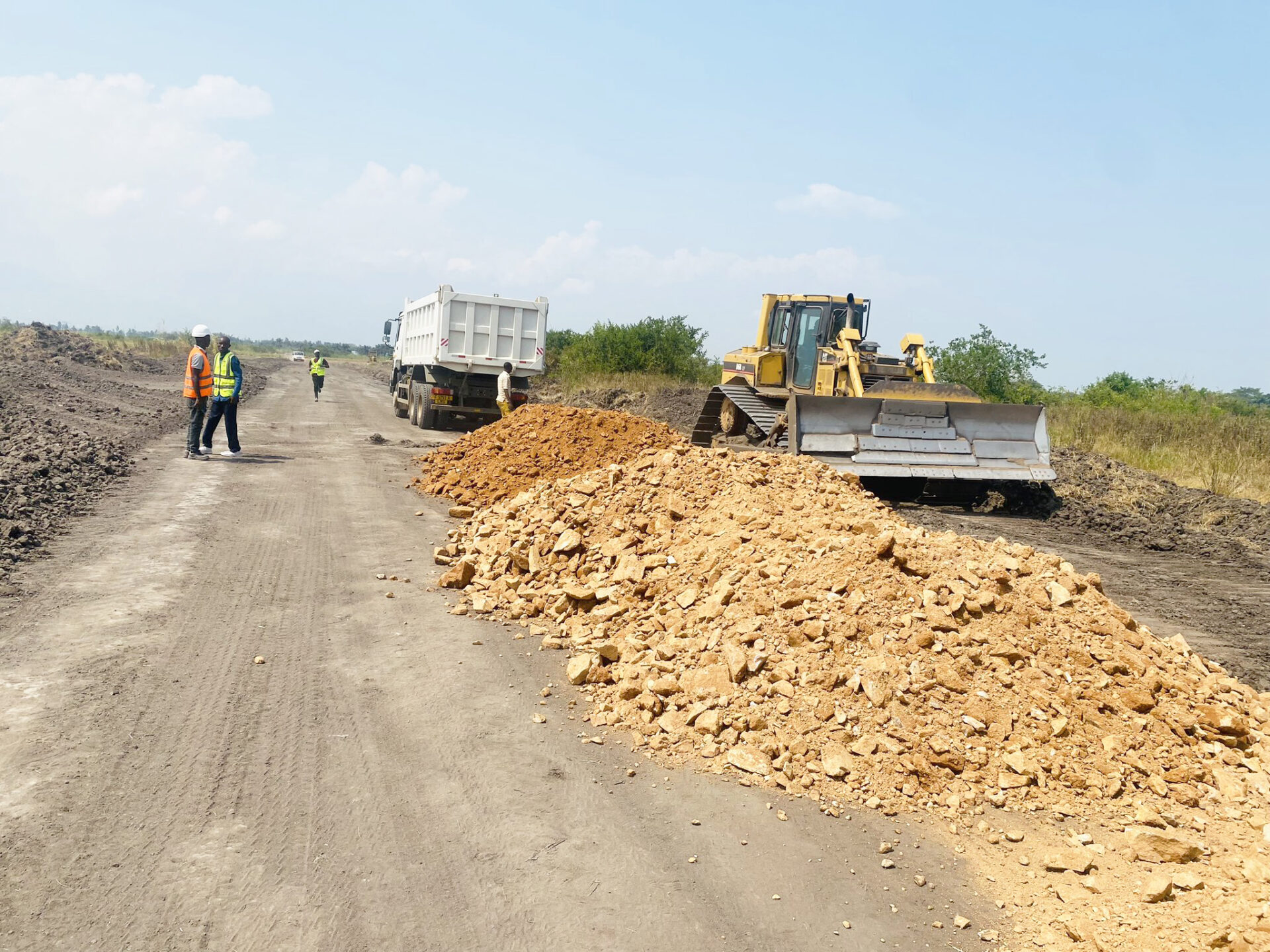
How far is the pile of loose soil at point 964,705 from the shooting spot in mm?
4012

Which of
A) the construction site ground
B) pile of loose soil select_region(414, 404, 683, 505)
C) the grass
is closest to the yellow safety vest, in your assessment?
pile of loose soil select_region(414, 404, 683, 505)

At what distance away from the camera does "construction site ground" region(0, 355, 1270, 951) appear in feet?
11.4

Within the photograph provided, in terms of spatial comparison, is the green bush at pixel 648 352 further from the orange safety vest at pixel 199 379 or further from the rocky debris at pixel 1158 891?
the rocky debris at pixel 1158 891

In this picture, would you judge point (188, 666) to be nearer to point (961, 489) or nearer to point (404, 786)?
point (404, 786)

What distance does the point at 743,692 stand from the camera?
5301 mm

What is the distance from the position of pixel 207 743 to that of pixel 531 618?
2.74 meters

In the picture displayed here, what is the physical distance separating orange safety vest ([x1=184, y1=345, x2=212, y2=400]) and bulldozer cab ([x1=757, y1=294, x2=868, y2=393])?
338 inches

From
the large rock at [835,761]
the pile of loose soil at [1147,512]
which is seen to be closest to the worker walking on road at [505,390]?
the pile of loose soil at [1147,512]

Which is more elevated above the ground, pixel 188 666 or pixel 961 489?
pixel 961 489

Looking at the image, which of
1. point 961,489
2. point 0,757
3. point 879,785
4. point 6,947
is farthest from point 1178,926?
point 961,489

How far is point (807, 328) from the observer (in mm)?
15469

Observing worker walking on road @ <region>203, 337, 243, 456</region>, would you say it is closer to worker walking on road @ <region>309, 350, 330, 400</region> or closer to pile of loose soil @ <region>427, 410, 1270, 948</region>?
pile of loose soil @ <region>427, 410, 1270, 948</region>

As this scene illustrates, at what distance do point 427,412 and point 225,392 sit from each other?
281 inches

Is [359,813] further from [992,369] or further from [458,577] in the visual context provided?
[992,369]
